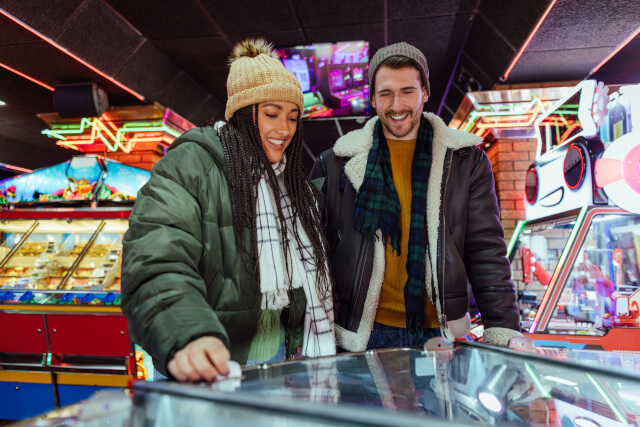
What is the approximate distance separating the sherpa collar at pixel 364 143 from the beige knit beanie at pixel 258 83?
1.23ft

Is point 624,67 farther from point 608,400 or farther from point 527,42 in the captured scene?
point 608,400

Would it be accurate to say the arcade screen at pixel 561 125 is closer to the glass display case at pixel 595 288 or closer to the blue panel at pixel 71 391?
the glass display case at pixel 595 288

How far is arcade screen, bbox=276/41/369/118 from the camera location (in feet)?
12.2

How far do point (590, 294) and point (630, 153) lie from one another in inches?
30.5

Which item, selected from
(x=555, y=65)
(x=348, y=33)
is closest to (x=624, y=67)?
(x=555, y=65)

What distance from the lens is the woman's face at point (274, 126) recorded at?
1300 mm

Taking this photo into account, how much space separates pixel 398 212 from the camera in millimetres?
1513

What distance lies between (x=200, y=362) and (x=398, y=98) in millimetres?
1203

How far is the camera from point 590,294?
2312 mm

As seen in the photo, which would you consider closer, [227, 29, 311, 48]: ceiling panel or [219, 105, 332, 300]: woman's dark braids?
[219, 105, 332, 300]: woman's dark braids

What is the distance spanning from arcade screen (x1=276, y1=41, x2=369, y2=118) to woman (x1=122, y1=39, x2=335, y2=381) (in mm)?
2469

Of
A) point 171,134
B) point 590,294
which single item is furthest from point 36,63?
point 590,294

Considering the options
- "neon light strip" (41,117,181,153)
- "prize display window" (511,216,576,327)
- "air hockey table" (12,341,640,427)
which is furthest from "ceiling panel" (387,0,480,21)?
"air hockey table" (12,341,640,427)

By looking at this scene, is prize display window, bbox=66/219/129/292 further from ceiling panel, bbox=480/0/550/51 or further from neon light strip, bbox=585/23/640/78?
neon light strip, bbox=585/23/640/78
